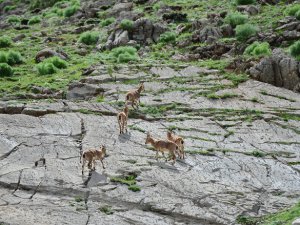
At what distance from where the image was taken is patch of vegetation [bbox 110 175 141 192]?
63.9ft

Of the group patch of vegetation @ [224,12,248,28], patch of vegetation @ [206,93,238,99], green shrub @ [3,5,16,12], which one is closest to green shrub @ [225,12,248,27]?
patch of vegetation @ [224,12,248,28]

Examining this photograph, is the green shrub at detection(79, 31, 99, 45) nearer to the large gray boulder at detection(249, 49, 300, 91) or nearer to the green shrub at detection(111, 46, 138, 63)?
the green shrub at detection(111, 46, 138, 63)

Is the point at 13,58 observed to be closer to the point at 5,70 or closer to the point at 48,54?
the point at 48,54

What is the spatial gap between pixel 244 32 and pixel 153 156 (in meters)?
19.0

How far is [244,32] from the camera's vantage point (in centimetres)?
3878

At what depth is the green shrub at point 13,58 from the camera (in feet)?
129

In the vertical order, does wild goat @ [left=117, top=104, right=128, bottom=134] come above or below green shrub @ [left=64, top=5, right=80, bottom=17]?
above

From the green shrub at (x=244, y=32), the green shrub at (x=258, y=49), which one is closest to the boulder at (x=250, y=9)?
the green shrub at (x=244, y=32)

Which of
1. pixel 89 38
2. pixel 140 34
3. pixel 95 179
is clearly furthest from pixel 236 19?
pixel 95 179

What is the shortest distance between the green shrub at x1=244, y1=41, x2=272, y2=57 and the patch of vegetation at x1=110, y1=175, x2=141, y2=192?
56.8 ft

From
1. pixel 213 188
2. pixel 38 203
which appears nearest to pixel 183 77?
pixel 213 188

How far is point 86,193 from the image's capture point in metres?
19.0

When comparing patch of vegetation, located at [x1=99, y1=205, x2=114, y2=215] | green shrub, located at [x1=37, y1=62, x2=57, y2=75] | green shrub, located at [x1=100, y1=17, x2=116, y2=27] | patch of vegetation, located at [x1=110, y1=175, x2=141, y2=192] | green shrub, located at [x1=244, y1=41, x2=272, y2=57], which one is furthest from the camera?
green shrub, located at [x1=100, y1=17, x2=116, y2=27]

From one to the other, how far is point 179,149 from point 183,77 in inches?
426
